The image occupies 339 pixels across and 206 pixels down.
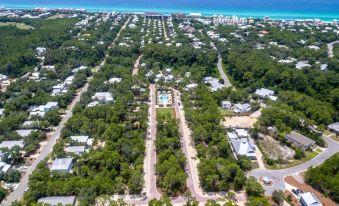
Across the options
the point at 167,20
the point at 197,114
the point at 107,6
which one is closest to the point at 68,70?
the point at 197,114

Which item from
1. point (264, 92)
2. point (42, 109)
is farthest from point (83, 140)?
point (264, 92)

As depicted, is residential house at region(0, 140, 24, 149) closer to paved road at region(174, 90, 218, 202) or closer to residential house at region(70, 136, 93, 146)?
residential house at region(70, 136, 93, 146)

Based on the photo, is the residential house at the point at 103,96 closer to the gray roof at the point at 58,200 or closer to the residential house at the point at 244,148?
the residential house at the point at 244,148

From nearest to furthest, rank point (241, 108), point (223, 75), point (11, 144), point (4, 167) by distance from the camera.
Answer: point (4, 167) → point (11, 144) → point (241, 108) → point (223, 75)

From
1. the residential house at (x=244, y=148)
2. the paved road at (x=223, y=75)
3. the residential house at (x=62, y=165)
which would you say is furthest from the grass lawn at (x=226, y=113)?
the residential house at (x=62, y=165)

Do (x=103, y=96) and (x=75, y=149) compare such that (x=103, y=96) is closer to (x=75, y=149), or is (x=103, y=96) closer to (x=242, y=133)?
(x=75, y=149)

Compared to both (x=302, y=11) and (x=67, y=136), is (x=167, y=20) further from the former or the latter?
(x=67, y=136)
